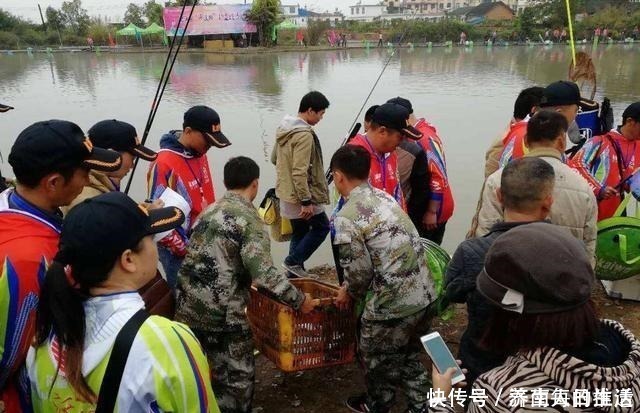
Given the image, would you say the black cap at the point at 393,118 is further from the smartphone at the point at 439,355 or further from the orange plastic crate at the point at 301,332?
the smartphone at the point at 439,355

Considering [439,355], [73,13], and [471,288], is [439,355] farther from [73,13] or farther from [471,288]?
[73,13]

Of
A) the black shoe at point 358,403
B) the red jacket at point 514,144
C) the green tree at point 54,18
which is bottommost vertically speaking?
the black shoe at point 358,403

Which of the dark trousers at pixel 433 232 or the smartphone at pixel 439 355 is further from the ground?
the smartphone at pixel 439 355

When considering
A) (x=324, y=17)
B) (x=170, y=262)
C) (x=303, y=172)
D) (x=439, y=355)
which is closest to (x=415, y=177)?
(x=303, y=172)

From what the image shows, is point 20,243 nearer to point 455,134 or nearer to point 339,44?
point 455,134

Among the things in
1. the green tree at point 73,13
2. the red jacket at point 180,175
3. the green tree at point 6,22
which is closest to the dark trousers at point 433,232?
the red jacket at point 180,175

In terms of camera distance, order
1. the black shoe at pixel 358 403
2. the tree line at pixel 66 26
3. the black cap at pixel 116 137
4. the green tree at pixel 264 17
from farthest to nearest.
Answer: the tree line at pixel 66 26, the green tree at pixel 264 17, the black shoe at pixel 358 403, the black cap at pixel 116 137

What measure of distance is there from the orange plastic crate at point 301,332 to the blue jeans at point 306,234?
1.75 meters

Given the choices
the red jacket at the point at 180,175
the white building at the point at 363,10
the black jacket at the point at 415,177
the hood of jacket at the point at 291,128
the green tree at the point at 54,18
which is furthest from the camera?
the white building at the point at 363,10

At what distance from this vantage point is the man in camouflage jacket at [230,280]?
2566 mm

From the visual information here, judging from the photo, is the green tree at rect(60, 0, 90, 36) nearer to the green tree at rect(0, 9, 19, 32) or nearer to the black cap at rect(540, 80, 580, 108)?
the green tree at rect(0, 9, 19, 32)

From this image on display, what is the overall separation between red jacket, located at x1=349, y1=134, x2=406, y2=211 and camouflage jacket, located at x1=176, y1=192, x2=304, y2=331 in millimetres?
1268

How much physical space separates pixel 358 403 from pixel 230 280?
45.8 inches

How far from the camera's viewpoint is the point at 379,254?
2670 millimetres
